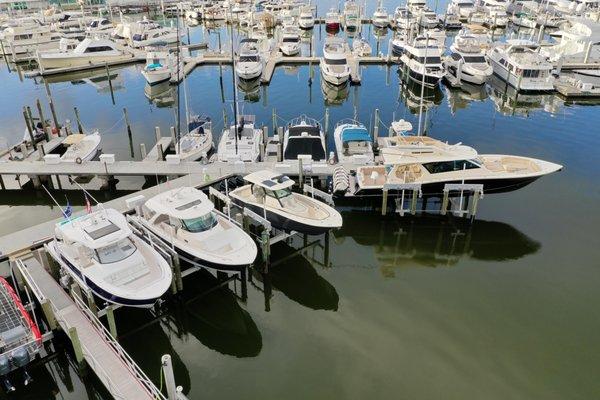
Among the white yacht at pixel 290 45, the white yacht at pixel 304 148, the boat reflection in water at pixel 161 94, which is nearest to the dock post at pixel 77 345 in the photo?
the white yacht at pixel 304 148

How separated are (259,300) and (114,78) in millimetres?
42594

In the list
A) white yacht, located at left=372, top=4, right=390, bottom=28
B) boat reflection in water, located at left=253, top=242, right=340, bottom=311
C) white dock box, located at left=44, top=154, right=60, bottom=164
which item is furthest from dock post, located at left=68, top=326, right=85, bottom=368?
white yacht, located at left=372, top=4, right=390, bottom=28

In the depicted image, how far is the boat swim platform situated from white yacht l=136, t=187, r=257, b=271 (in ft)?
13.7

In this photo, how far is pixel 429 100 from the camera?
43.6 metres

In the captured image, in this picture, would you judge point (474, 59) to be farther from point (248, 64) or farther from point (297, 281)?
point (297, 281)

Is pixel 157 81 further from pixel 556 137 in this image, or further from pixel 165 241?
pixel 556 137

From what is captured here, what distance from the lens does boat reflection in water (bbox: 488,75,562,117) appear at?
40.2m

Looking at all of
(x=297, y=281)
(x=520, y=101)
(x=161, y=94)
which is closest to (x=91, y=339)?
(x=297, y=281)

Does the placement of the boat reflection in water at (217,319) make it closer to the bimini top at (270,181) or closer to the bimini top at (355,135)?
the bimini top at (270,181)

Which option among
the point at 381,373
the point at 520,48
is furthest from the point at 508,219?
the point at 520,48

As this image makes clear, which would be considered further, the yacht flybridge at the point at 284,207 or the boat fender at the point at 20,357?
the yacht flybridge at the point at 284,207

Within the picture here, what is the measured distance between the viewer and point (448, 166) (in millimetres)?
23562

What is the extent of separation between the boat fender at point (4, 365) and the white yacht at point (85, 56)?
4775cm

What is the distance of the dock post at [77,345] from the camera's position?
44.8 feet
